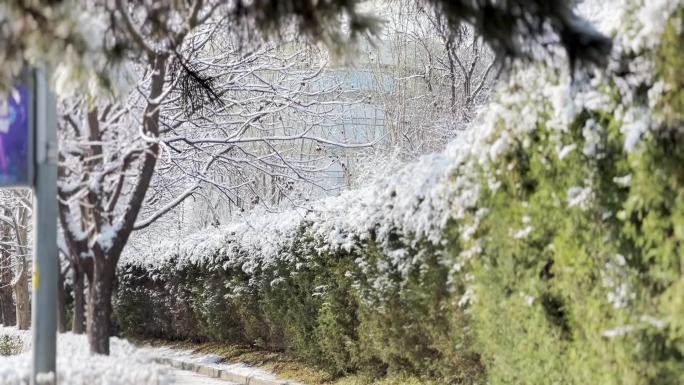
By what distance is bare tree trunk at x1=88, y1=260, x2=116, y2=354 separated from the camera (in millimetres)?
8461

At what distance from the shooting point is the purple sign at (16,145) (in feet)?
21.9

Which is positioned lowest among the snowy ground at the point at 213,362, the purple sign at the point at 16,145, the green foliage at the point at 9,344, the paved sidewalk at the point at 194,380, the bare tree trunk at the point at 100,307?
the paved sidewalk at the point at 194,380

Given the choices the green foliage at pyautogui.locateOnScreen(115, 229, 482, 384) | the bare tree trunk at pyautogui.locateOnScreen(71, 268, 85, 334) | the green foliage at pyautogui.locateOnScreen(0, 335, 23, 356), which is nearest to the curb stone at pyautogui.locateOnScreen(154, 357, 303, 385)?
the green foliage at pyautogui.locateOnScreen(115, 229, 482, 384)

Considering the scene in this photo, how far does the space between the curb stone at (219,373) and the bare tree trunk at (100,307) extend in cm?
250

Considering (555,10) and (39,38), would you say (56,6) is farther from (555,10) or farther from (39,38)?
(555,10)

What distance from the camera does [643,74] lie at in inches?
188

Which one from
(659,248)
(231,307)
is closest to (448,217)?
(659,248)

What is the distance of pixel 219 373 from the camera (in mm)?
13680

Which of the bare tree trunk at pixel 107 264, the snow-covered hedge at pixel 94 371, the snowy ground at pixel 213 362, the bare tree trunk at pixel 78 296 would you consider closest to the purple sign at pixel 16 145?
the snow-covered hedge at pixel 94 371

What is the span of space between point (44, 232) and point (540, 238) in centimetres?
359

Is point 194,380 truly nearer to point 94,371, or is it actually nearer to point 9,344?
point 94,371

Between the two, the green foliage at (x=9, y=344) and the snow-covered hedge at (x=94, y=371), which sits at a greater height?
the snow-covered hedge at (x=94, y=371)

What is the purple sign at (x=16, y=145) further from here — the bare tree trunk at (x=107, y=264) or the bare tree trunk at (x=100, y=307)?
the bare tree trunk at (x=100, y=307)

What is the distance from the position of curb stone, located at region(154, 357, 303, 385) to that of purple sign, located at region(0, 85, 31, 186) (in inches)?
187
